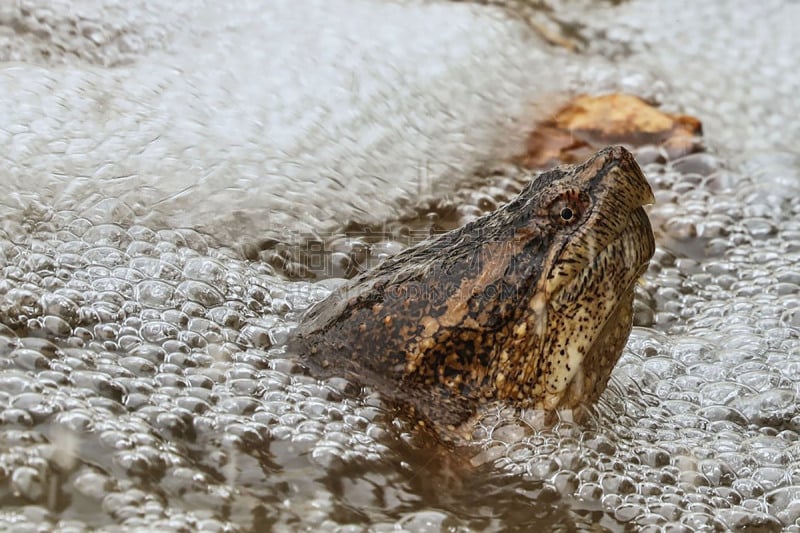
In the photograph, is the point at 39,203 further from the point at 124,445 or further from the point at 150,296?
the point at 124,445

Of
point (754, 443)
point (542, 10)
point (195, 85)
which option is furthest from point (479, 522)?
point (542, 10)

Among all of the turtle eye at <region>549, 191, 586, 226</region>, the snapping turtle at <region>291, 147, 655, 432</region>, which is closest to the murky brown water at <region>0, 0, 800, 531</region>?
the snapping turtle at <region>291, 147, 655, 432</region>

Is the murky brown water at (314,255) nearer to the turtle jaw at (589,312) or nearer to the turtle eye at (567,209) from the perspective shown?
the turtle jaw at (589,312)

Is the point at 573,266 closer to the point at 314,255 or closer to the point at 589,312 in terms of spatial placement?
the point at 589,312

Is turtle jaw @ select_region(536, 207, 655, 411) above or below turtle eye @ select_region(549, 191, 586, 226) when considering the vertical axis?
below

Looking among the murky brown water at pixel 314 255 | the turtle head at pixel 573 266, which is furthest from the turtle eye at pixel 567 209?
the murky brown water at pixel 314 255

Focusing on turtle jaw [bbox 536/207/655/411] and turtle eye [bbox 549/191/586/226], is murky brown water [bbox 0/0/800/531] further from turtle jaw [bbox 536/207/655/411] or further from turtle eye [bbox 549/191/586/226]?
turtle eye [bbox 549/191/586/226]
